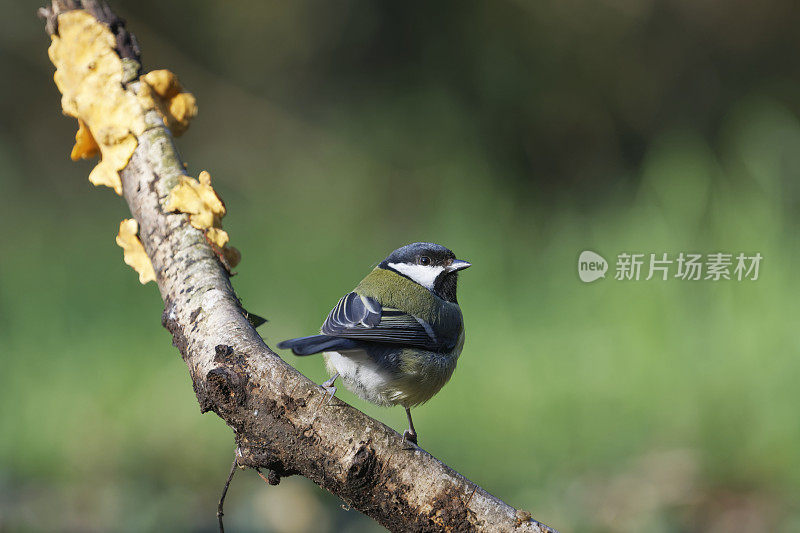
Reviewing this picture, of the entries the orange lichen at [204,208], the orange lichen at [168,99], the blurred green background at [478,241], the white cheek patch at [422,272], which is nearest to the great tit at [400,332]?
the white cheek patch at [422,272]

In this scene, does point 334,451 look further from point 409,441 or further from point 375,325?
point 375,325

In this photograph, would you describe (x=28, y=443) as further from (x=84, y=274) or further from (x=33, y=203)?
(x=33, y=203)

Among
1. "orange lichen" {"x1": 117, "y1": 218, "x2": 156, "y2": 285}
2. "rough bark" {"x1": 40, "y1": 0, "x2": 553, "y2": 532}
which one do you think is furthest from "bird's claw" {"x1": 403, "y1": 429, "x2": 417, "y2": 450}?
"orange lichen" {"x1": 117, "y1": 218, "x2": 156, "y2": 285}

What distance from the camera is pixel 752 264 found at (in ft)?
5.97

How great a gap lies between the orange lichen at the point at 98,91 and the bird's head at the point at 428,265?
38 cm

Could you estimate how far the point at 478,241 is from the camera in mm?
2215

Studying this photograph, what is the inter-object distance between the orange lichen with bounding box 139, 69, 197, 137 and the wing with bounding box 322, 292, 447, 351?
391 millimetres

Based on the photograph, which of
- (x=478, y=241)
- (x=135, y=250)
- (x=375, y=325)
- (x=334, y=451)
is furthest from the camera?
(x=478, y=241)

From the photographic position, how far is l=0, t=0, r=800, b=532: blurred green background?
1.51 metres

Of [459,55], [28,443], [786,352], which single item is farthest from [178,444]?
[459,55]

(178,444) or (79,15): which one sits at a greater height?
(79,15)

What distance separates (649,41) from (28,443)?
232 cm

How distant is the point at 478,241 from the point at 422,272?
120 centimetres

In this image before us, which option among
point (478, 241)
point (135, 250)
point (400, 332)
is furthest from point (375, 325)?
point (478, 241)
